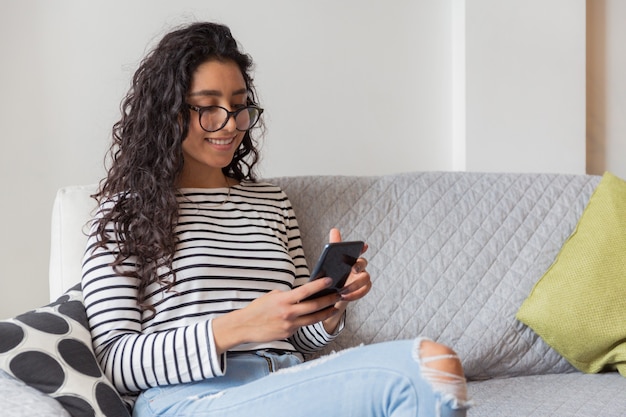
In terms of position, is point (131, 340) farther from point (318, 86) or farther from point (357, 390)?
point (318, 86)

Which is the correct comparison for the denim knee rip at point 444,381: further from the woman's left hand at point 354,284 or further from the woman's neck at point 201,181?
the woman's neck at point 201,181

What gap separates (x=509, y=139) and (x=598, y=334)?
855 mm

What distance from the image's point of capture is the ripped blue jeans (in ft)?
3.73

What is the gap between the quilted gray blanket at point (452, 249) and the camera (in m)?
1.92

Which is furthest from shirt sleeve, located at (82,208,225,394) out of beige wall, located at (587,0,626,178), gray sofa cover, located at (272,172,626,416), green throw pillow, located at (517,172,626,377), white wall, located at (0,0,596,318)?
beige wall, located at (587,0,626,178)

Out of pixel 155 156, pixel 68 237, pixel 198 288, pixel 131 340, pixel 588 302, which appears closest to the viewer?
pixel 131 340

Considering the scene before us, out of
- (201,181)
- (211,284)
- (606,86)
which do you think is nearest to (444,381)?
(211,284)

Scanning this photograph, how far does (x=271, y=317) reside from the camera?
1.31m

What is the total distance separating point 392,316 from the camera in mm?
1909

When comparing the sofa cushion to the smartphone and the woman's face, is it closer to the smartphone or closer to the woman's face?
the smartphone

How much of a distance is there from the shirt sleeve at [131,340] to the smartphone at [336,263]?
0.21 m

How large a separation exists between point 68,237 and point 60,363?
0.47 metres

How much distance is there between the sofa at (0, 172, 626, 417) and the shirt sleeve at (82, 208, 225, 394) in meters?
0.34

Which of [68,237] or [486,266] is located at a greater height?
[68,237]
